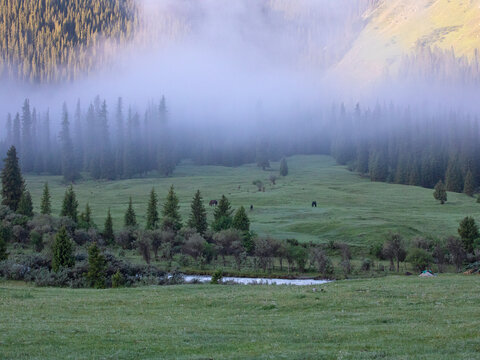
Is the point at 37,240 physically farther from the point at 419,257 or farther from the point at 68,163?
the point at 68,163

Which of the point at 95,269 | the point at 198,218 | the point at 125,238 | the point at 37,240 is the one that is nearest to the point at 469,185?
the point at 198,218

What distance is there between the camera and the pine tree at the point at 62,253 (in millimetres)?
44656

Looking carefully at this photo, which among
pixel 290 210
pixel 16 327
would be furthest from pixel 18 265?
pixel 290 210

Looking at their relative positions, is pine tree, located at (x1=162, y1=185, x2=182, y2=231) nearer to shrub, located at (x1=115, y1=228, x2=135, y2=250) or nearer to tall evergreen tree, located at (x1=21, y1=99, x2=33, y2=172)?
shrub, located at (x1=115, y1=228, x2=135, y2=250)

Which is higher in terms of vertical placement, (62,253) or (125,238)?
(62,253)

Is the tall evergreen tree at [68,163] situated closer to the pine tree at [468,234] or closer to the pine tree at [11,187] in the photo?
the pine tree at [11,187]

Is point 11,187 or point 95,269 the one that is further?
point 11,187

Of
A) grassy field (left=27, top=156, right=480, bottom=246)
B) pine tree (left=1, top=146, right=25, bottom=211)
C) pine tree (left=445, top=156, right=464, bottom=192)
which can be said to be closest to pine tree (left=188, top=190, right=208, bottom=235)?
grassy field (left=27, top=156, right=480, bottom=246)

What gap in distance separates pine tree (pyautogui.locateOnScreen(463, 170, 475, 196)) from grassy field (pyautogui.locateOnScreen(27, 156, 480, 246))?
9.43 m

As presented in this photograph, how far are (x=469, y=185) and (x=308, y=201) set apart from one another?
52.6 meters

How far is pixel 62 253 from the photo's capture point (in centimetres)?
4528

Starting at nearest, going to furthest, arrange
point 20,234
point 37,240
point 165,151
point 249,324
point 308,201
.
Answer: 1. point 249,324
2. point 37,240
3. point 20,234
4. point 308,201
5. point 165,151

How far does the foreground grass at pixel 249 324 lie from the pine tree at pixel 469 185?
117388 millimetres

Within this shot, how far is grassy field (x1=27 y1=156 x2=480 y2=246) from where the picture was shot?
79.6 metres
